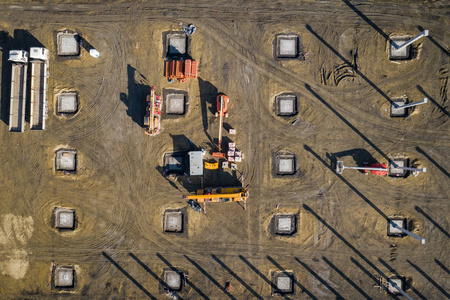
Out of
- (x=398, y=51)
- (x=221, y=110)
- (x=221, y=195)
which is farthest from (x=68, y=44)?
(x=398, y=51)

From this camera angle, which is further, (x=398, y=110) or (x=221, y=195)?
(x=398, y=110)

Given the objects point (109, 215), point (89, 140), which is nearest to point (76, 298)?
point (109, 215)

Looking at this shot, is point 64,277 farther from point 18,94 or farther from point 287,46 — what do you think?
point 287,46

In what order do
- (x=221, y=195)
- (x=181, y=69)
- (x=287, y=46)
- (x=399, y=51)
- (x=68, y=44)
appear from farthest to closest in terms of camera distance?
(x=68, y=44) < (x=287, y=46) < (x=399, y=51) < (x=181, y=69) < (x=221, y=195)

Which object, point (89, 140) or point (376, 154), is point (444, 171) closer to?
point (376, 154)

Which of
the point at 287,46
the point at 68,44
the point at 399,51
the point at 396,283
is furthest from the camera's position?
the point at 68,44

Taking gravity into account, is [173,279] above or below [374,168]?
below

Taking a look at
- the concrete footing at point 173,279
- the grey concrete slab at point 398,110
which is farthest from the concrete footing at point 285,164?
the concrete footing at point 173,279

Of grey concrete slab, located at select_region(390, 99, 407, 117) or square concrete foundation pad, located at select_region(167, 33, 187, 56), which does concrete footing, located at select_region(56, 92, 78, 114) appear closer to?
square concrete foundation pad, located at select_region(167, 33, 187, 56)
